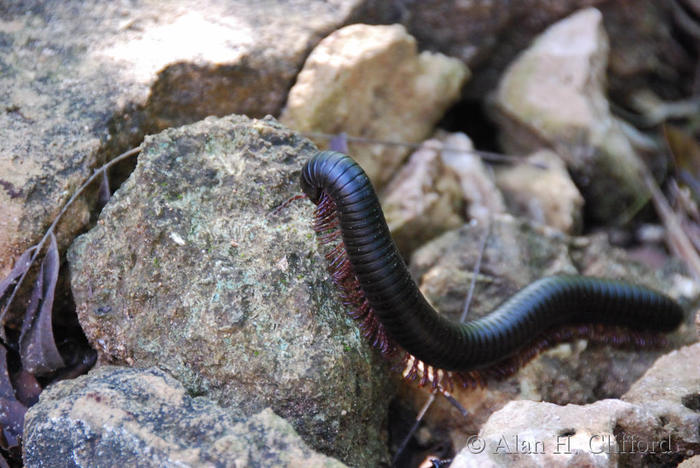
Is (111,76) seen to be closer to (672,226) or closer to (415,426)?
(415,426)

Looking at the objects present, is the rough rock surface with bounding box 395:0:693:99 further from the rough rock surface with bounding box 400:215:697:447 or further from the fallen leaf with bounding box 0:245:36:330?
the fallen leaf with bounding box 0:245:36:330

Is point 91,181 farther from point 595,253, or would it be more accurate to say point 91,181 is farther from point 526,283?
point 595,253

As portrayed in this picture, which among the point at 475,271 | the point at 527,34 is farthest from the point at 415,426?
the point at 527,34

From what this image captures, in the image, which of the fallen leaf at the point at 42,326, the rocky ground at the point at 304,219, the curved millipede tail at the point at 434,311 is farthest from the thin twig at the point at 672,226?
the fallen leaf at the point at 42,326

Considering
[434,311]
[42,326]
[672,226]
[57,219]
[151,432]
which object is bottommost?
[672,226]

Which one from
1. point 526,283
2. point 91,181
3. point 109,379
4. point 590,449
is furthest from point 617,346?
point 91,181
